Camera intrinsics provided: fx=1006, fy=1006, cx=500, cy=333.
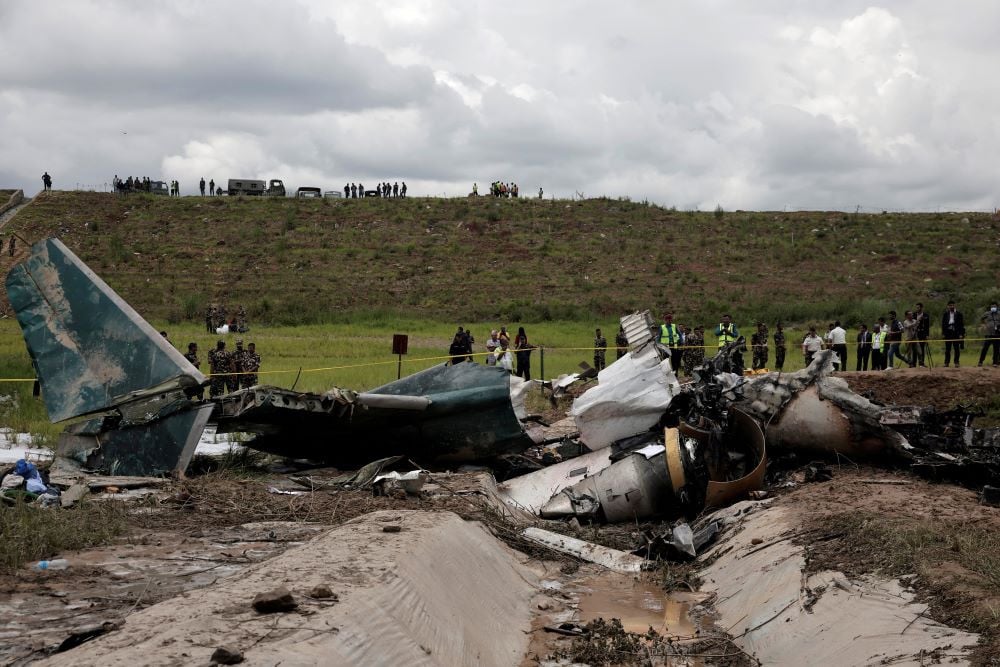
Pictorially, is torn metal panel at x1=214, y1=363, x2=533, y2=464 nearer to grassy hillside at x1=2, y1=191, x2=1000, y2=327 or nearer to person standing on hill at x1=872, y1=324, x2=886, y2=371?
person standing on hill at x1=872, y1=324, x2=886, y2=371

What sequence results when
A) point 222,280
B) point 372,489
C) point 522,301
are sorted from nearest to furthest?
point 372,489 < point 522,301 < point 222,280

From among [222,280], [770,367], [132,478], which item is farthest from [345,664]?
[222,280]

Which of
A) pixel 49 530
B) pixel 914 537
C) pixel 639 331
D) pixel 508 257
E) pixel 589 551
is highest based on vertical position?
pixel 508 257

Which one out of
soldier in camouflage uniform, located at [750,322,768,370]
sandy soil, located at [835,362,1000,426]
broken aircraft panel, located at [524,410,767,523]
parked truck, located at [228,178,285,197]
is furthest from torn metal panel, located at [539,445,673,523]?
parked truck, located at [228,178,285,197]

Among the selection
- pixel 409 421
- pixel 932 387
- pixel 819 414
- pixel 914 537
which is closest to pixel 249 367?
pixel 409 421

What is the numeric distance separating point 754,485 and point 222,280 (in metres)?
42.7

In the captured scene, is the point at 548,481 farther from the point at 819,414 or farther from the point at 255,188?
the point at 255,188

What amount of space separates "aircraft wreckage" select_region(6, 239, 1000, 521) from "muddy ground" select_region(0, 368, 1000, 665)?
0.55 metres

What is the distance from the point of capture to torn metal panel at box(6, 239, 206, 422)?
42.0 feet

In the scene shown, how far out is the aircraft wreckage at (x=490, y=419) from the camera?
41.4ft

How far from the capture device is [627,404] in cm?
1388

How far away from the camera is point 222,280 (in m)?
51.1

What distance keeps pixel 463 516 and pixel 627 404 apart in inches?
156

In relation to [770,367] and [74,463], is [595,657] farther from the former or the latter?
[770,367]
